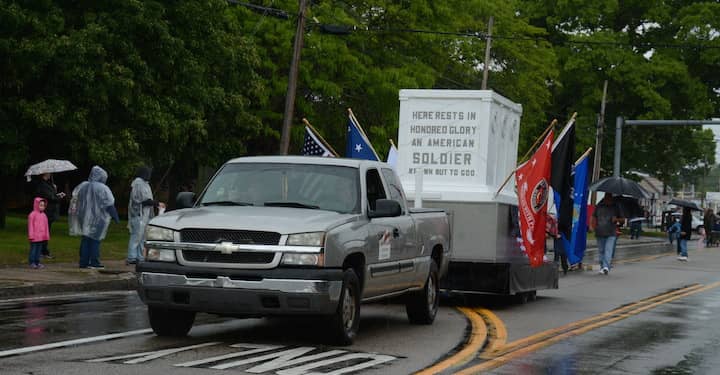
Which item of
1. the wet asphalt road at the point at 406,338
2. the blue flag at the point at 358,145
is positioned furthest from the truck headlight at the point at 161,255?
the blue flag at the point at 358,145

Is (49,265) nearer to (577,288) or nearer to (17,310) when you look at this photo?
(17,310)

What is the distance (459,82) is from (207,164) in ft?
62.3

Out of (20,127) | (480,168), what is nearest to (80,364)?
(480,168)

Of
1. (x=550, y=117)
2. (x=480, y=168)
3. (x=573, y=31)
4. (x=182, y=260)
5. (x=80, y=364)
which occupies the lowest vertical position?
(x=80, y=364)

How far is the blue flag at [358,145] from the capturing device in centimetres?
2294

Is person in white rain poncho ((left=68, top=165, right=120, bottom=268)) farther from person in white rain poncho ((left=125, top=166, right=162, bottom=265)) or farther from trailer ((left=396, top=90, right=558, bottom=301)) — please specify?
trailer ((left=396, top=90, right=558, bottom=301))

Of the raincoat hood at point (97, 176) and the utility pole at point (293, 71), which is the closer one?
the raincoat hood at point (97, 176)

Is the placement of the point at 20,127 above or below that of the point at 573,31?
below

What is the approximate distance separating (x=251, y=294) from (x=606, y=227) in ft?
61.0

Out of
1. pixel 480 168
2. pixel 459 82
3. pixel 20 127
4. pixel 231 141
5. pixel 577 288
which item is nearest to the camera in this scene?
pixel 480 168

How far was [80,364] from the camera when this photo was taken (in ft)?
31.8

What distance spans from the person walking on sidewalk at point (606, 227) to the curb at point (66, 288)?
41.1ft

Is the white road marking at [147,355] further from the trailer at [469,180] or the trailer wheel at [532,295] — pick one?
the trailer wheel at [532,295]

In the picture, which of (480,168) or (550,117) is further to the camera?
(550,117)
